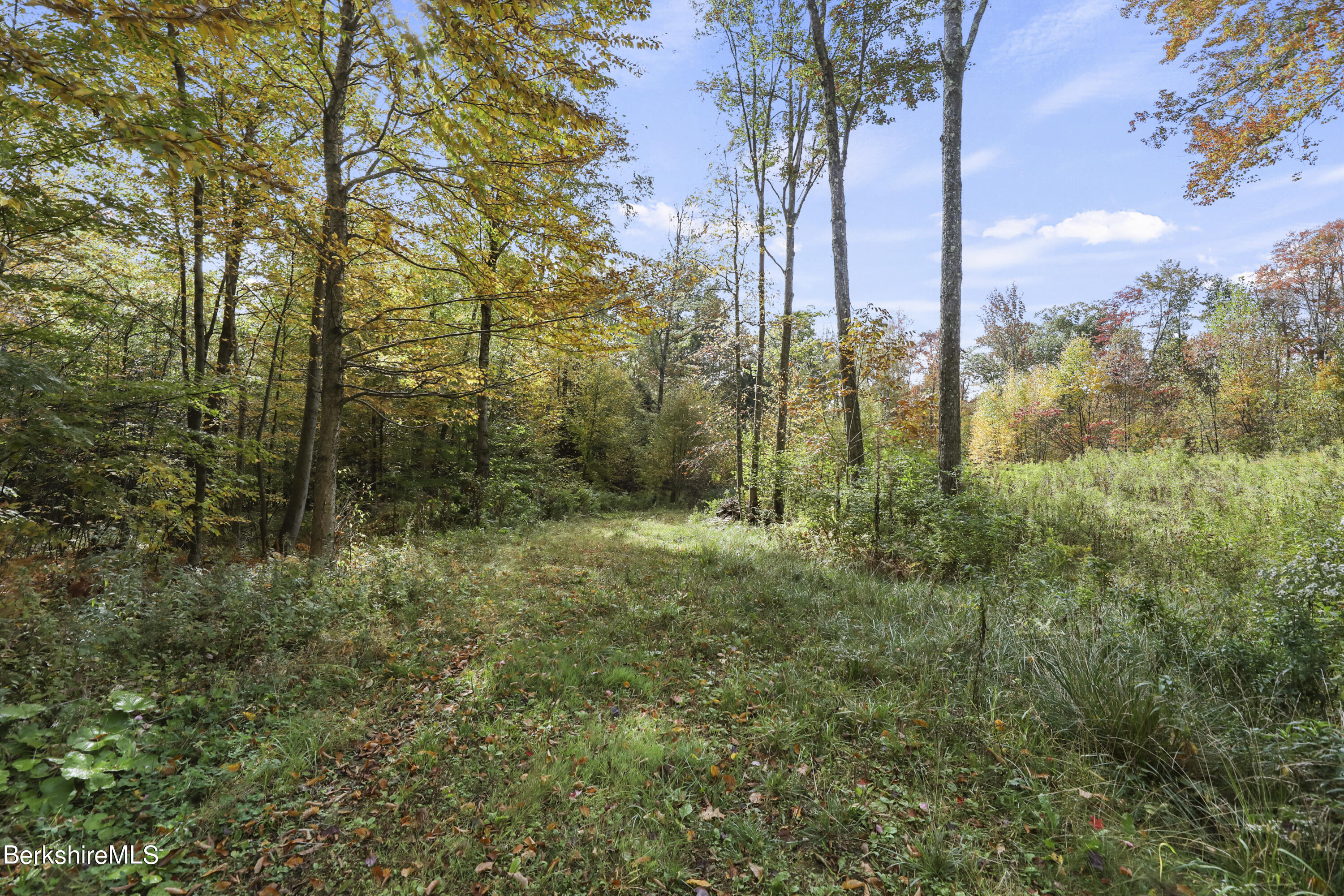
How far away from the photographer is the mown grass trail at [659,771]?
91.4 inches

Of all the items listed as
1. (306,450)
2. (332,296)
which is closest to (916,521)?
(332,296)

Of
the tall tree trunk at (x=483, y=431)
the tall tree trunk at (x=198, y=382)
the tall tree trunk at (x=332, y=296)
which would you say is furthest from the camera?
the tall tree trunk at (x=483, y=431)

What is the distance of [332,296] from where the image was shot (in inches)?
247

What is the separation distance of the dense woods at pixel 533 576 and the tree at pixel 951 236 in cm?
7

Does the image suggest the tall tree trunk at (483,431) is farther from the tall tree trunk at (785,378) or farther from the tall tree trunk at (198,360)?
the tall tree trunk at (785,378)

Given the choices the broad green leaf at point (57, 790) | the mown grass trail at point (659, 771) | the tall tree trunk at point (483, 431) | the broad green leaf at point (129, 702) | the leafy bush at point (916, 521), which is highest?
the tall tree trunk at point (483, 431)

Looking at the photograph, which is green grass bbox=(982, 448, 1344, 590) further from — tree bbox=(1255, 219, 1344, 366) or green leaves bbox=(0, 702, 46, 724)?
tree bbox=(1255, 219, 1344, 366)

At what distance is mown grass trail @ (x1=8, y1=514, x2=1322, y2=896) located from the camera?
2320 millimetres

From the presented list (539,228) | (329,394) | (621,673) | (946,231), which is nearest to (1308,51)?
(946,231)

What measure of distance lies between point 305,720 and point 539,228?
4.83 meters

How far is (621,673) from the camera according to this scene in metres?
4.21

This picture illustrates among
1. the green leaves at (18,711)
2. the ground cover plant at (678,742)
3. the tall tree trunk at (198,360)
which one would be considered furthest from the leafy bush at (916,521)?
the tall tree trunk at (198,360)

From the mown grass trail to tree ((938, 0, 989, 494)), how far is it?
354 cm

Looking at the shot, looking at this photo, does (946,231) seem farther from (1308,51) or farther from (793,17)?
(793,17)
